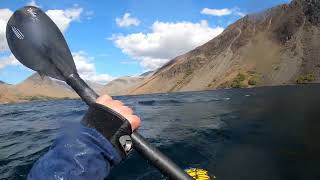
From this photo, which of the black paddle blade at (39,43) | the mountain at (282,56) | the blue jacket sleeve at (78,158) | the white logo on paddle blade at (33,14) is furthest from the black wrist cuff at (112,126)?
the mountain at (282,56)

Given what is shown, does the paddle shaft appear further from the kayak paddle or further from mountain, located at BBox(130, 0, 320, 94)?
mountain, located at BBox(130, 0, 320, 94)

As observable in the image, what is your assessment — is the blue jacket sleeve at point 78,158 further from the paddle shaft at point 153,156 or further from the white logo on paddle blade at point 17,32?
the white logo on paddle blade at point 17,32

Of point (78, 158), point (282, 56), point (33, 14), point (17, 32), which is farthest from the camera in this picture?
point (282, 56)

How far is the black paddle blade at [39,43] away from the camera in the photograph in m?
2.96

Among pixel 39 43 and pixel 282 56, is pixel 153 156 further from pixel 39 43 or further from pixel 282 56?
pixel 282 56

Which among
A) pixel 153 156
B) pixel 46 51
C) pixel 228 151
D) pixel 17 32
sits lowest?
pixel 228 151

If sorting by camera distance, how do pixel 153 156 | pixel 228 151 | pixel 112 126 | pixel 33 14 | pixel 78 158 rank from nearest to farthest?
pixel 78 158 → pixel 112 126 → pixel 153 156 → pixel 33 14 → pixel 228 151

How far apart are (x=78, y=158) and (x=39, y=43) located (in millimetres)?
1187

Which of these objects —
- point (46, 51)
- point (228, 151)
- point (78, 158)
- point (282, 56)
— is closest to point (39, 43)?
point (46, 51)

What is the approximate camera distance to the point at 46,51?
10.1ft

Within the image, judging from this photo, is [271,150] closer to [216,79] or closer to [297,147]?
[297,147]

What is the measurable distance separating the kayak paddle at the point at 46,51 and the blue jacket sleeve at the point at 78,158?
33cm

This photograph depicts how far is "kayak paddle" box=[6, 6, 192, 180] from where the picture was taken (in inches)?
112

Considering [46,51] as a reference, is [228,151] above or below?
below
